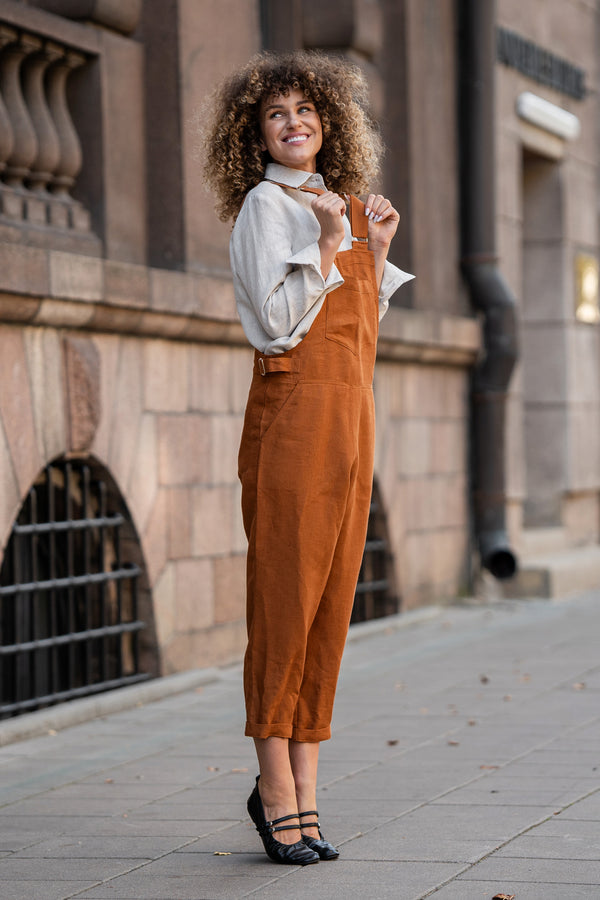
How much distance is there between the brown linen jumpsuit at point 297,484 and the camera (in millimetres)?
4273

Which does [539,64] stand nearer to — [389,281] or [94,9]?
[94,9]

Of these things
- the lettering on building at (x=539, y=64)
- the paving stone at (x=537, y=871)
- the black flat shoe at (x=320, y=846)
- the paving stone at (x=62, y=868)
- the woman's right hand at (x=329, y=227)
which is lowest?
the paving stone at (x=62, y=868)

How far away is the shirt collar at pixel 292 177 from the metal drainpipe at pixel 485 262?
6.92 meters

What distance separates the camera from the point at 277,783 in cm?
426

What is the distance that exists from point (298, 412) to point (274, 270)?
365 mm

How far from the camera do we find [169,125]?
26.5 feet

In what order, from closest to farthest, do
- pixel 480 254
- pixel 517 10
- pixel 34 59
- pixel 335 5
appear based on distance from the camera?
pixel 34 59 < pixel 335 5 < pixel 480 254 < pixel 517 10

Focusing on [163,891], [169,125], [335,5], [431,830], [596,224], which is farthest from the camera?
[596,224]

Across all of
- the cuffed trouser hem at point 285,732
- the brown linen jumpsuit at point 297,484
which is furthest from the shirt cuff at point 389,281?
the cuffed trouser hem at point 285,732

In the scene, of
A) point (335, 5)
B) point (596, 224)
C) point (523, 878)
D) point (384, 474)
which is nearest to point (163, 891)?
point (523, 878)

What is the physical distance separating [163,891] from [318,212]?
1708 mm

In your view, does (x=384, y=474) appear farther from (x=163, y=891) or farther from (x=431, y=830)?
(x=163, y=891)

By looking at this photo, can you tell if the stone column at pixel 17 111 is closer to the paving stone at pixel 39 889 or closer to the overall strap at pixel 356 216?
the overall strap at pixel 356 216

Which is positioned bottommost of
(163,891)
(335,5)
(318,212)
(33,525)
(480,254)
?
(163,891)
